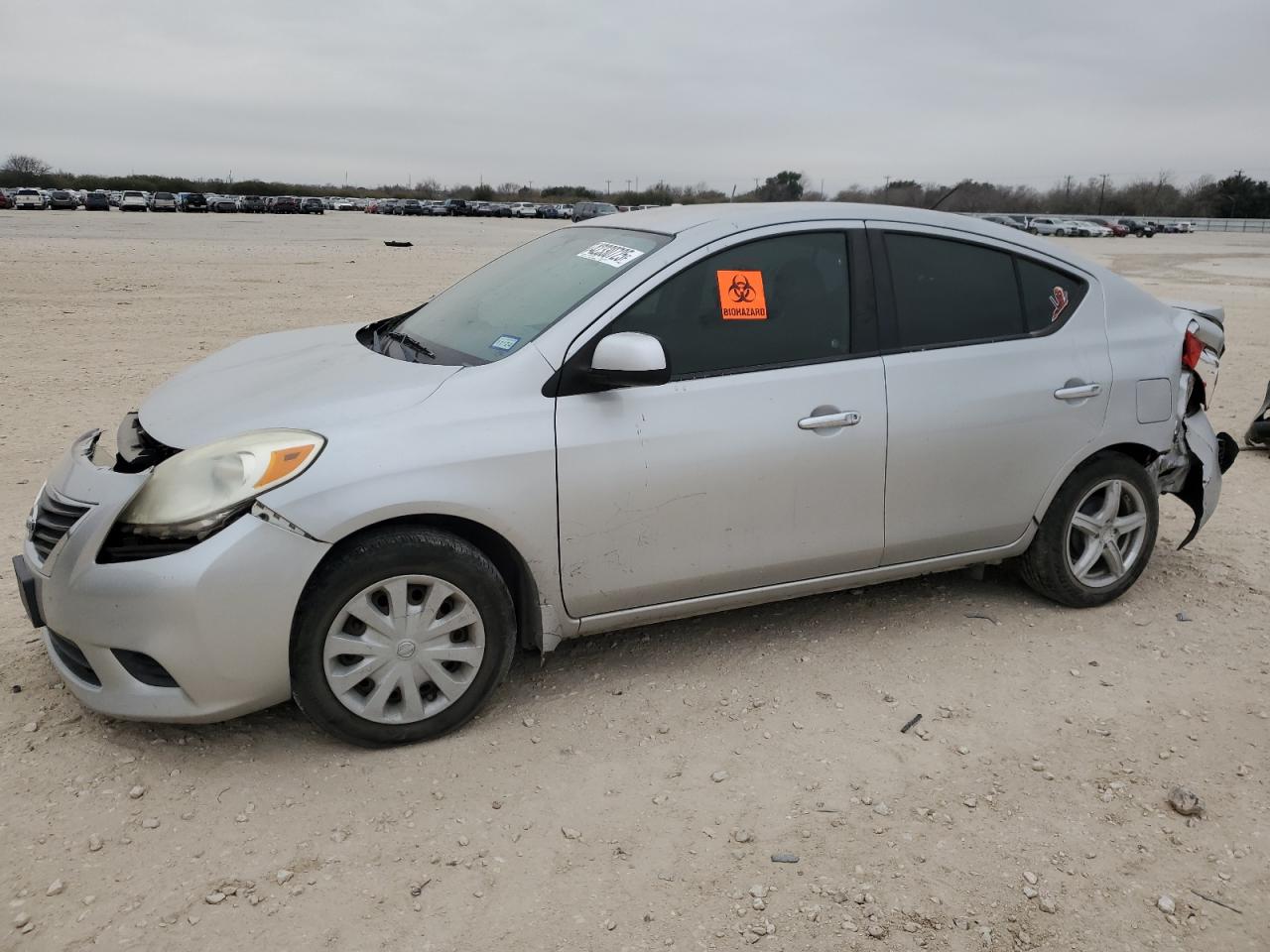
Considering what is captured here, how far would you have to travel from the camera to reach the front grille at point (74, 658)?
319 cm

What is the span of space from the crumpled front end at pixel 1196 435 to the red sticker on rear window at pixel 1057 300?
63 centimetres

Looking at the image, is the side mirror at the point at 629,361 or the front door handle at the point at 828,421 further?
the front door handle at the point at 828,421

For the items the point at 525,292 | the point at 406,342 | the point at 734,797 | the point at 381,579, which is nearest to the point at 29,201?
the point at 406,342

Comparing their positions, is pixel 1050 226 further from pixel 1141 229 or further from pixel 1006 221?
pixel 1006 221

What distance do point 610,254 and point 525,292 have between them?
37 cm

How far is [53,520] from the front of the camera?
3314 millimetres

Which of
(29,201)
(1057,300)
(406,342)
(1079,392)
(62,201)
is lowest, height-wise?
(1079,392)

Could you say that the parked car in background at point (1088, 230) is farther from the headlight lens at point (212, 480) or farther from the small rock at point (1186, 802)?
the headlight lens at point (212, 480)

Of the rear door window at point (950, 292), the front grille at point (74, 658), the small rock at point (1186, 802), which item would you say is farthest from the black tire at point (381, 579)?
the small rock at point (1186, 802)

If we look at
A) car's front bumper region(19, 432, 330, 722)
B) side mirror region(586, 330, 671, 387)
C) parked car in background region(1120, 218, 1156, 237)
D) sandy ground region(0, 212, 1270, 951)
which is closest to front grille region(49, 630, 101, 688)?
car's front bumper region(19, 432, 330, 722)

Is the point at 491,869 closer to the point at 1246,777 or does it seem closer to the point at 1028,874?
the point at 1028,874

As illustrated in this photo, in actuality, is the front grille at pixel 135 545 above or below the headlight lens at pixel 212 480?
below

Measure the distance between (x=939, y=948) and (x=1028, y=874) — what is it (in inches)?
17.1

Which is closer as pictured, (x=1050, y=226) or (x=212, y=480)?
(x=212, y=480)
